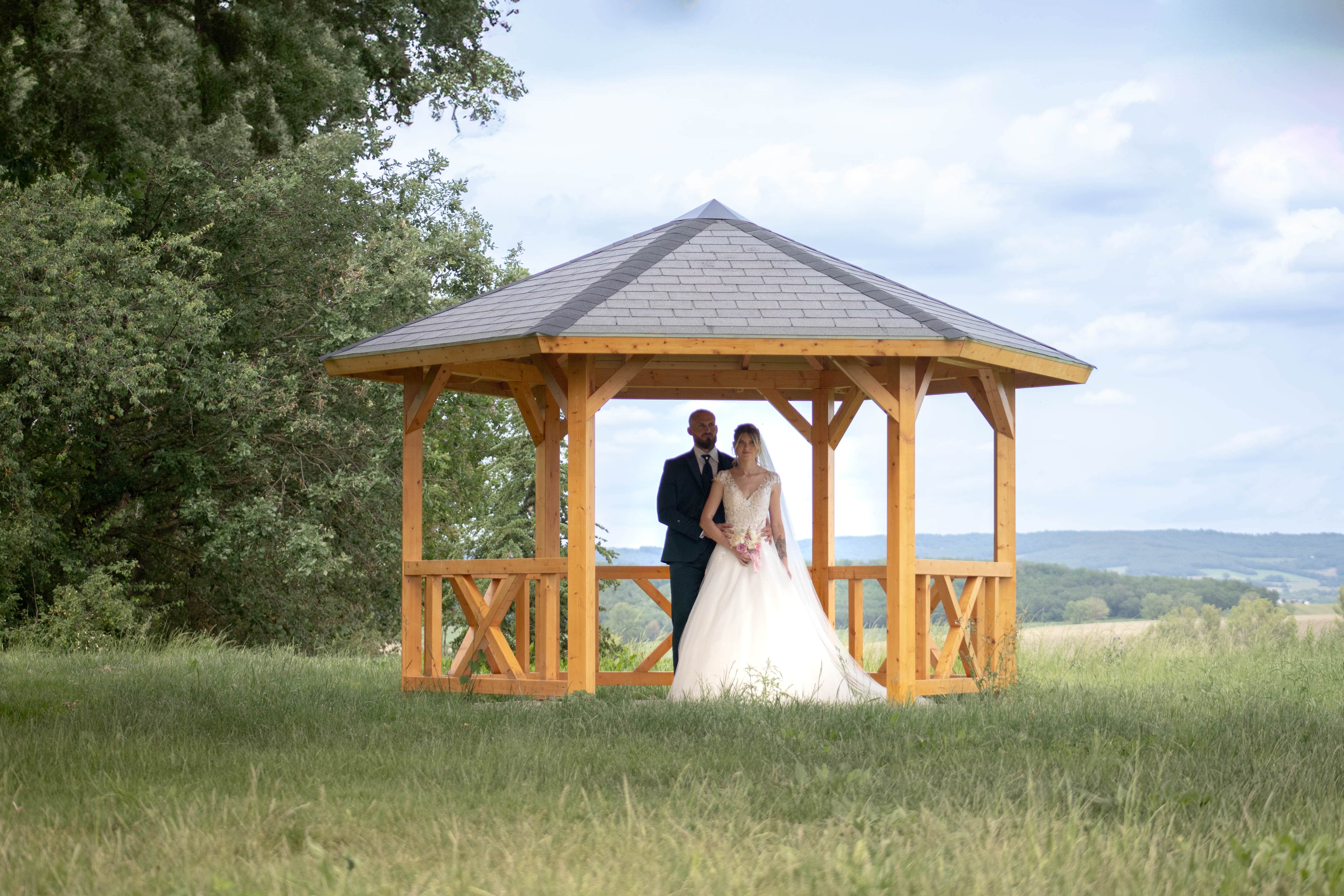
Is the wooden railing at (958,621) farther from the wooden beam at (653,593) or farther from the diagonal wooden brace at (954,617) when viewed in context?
the wooden beam at (653,593)

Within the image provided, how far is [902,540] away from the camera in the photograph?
938cm

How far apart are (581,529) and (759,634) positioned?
149 cm

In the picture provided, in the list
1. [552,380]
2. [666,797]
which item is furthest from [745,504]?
[666,797]

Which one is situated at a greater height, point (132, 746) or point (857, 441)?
point (857, 441)

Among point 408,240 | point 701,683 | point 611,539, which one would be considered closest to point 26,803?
point 701,683

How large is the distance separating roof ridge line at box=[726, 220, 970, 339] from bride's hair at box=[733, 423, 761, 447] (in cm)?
132

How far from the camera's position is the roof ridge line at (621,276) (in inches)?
348

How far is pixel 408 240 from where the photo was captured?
18.5m

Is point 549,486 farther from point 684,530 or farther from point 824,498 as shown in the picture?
point 824,498

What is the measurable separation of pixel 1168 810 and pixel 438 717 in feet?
15.0

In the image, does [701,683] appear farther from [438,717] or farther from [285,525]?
[285,525]

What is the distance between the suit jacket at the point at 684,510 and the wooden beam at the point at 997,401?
2337mm

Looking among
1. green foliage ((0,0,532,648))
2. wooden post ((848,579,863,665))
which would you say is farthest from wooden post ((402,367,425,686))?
wooden post ((848,579,863,665))

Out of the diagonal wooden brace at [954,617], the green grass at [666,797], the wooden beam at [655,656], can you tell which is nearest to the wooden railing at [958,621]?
the diagonal wooden brace at [954,617]
